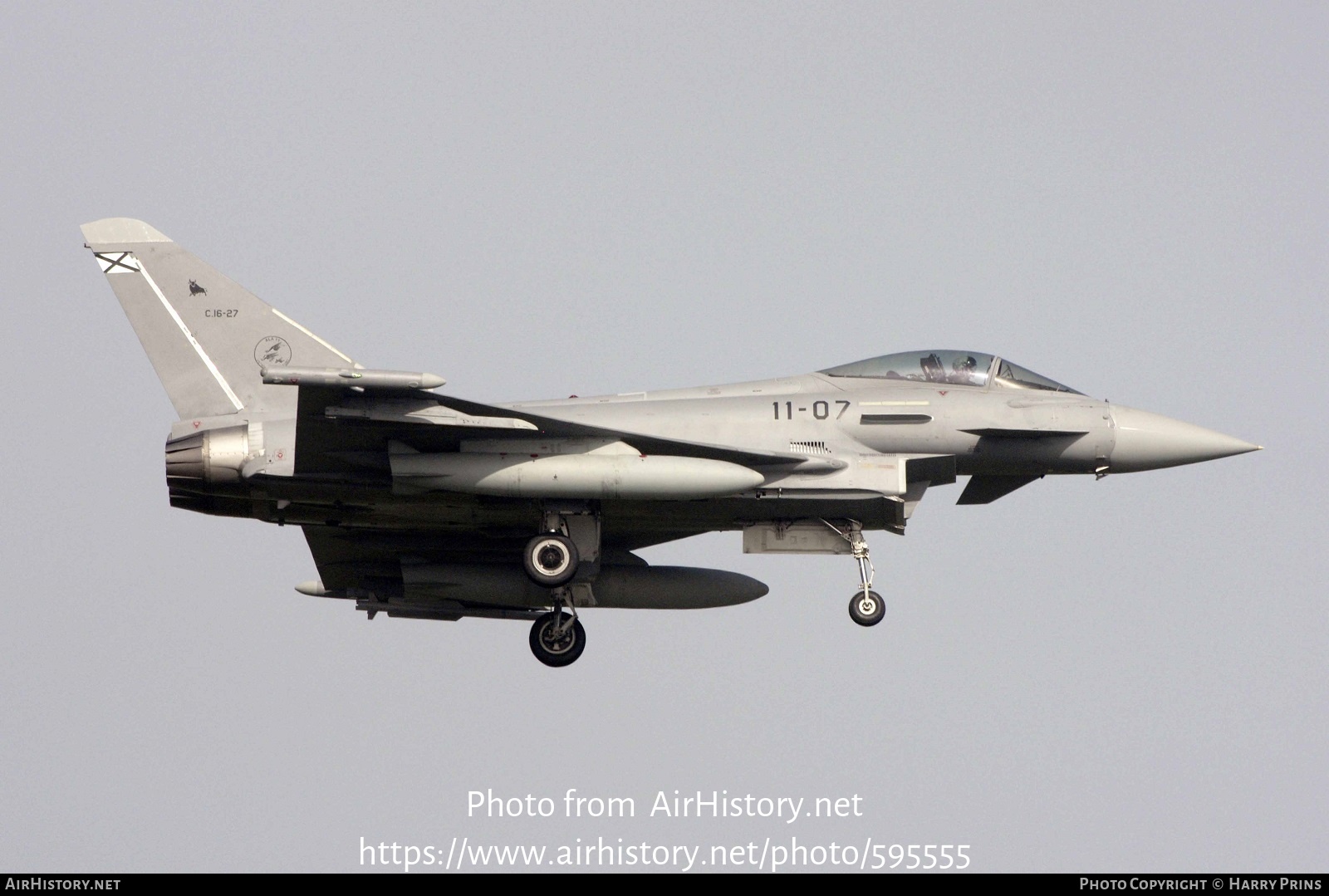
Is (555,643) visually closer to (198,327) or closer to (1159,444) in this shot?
(198,327)

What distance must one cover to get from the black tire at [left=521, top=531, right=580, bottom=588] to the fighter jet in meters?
0.02

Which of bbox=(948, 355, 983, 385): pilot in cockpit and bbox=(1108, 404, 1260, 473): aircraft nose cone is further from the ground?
bbox=(948, 355, 983, 385): pilot in cockpit

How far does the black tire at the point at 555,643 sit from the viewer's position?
19.6 metres

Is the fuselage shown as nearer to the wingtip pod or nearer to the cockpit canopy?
the cockpit canopy

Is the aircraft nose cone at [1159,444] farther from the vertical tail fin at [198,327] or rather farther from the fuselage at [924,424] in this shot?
the vertical tail fin at [198,327]

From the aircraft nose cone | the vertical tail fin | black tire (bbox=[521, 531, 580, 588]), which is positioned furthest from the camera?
the aircraft nose cone

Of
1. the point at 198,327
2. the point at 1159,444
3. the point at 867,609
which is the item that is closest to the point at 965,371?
the point at 1159,444

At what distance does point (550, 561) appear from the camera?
17.8 meters

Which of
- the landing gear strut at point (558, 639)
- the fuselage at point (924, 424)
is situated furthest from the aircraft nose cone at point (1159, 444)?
the landing gear strut at point (558, 639)

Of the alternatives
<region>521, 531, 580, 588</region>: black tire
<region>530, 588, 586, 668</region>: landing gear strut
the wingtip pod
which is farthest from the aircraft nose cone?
the wingtip pod

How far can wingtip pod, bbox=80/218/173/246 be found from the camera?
60.5 ft

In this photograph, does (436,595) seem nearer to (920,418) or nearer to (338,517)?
(338,517)

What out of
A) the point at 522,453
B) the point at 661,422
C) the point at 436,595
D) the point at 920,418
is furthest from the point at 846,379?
the point at 436,595
